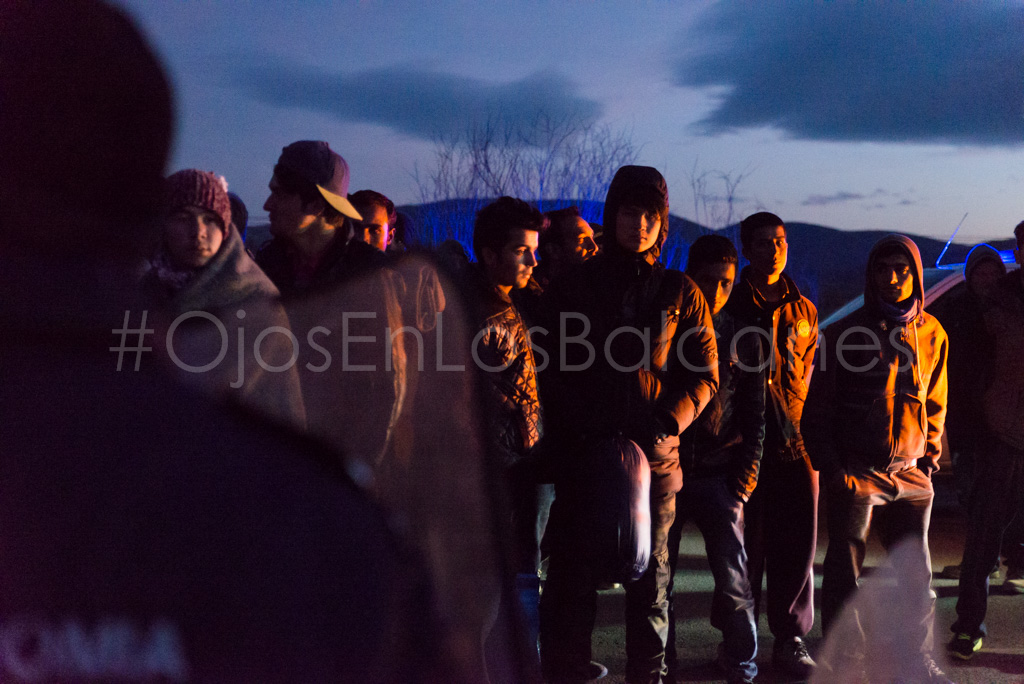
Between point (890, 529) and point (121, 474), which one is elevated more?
point (121, 474)

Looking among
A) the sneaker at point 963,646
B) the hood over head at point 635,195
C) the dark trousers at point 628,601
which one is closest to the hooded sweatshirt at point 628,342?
the hood over head at point 635,195

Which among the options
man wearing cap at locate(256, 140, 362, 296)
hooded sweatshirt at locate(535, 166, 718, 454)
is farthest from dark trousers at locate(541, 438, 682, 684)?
man wearing cap at locate(256, 140, 362, 296)

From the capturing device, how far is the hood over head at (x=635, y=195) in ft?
10.4

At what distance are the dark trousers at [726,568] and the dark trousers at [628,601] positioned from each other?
21 centimetres

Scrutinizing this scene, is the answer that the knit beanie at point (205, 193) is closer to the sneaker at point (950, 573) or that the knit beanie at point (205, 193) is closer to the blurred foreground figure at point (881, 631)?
the blurred foreground figure at point (881, 631)

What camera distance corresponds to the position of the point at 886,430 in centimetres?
349

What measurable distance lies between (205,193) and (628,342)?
2.04 metres

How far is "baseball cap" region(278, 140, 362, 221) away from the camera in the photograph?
2344mm

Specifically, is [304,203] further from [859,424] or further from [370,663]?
[859,424]

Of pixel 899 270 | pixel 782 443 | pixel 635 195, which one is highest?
pixel 635 195

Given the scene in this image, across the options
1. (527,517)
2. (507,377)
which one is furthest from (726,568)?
(507,377)

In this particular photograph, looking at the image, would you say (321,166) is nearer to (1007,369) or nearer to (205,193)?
(205,193)

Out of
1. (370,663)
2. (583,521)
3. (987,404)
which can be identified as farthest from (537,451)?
(370,663)

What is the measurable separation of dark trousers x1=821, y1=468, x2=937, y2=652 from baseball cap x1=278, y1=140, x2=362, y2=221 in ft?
7.54
